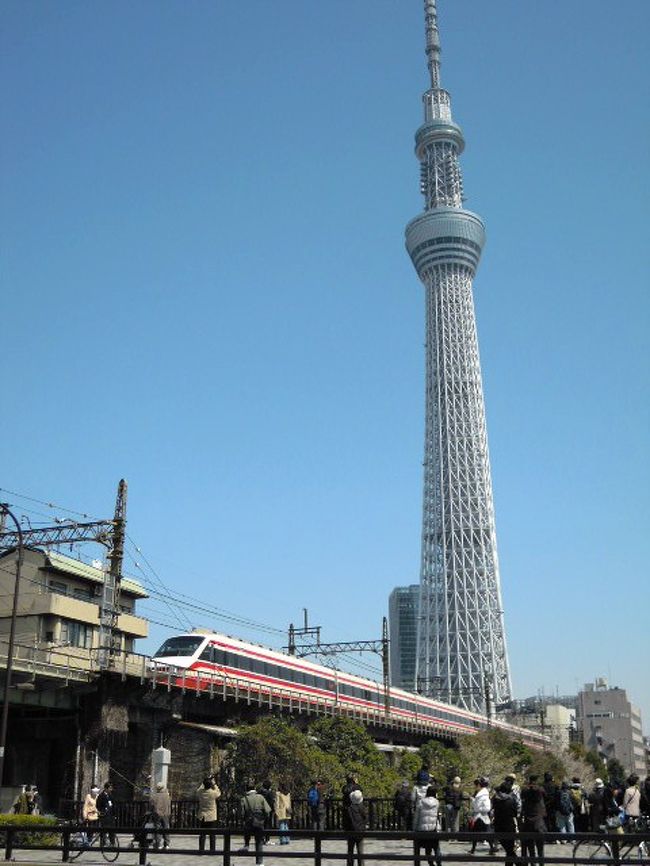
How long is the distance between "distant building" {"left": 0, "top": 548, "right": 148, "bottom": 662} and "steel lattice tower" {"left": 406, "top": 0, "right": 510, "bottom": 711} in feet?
289

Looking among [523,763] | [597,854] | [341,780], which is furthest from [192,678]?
[523,763]

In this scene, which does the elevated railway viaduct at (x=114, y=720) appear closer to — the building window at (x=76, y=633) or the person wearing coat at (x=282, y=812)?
the building window at (x=76, y=633)

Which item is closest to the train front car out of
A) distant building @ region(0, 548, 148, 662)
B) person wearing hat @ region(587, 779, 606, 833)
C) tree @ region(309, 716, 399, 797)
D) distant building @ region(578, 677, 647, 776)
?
distant building @ region(0, 548, 148, 662)

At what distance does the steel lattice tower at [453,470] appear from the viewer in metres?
139

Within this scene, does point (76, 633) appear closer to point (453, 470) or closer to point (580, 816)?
point (580, 816)

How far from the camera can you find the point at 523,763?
71.6m

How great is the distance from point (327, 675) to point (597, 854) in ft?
132

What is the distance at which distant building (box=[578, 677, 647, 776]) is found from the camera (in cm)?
18025

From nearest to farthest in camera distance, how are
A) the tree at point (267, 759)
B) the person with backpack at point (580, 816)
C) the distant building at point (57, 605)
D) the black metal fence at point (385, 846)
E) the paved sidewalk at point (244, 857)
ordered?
the black metal fence at point (385, 846), the paved sidewalk at point (244, 857), the person with backpack at point (580, 816), the tree at point (267, 759), the distant building at point (57, 605)

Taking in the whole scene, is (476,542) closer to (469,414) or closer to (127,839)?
(469,414)

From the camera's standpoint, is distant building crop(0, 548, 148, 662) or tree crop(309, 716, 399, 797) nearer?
tree crop(309, 716, 399, 797)

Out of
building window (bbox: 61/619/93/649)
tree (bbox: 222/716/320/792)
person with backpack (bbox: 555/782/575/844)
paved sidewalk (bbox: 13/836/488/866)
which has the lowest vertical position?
paved sidewalk (bbox: 13/836/488/866)

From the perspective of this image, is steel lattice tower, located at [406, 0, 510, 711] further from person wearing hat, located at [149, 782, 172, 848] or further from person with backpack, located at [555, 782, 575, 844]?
person wearing hat, located at [149, 782, 172, 848]

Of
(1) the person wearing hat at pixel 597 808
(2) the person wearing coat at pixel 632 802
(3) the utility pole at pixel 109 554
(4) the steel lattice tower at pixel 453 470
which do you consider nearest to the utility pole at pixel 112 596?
(3) the utility pole at pixel 109 554
